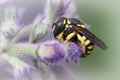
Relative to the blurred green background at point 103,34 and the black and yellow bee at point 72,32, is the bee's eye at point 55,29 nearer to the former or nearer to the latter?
the black and yellow bee at point 72,32

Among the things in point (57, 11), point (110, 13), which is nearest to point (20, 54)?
point (57, 11)

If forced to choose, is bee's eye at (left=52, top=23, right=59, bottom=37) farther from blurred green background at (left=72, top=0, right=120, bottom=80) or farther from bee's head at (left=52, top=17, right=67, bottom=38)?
blurred green background at (left=72, top=0, right=120, bottom=80)

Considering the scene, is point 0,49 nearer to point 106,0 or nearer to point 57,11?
point 57,11

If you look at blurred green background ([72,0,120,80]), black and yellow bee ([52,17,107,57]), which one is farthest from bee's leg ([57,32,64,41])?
blurred green background ([72,0,120,80])

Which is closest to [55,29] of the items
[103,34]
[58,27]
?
[58,27]

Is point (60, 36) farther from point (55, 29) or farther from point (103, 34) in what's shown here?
point (103, 34)

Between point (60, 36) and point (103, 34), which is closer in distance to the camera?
point (60, 36)

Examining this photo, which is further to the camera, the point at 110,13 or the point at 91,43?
the point at 110,13
